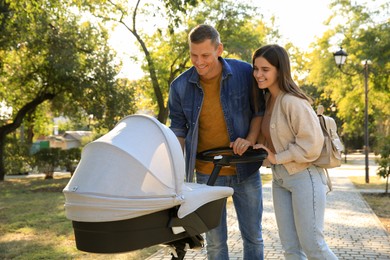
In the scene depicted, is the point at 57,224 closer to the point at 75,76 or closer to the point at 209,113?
the point at 209,113

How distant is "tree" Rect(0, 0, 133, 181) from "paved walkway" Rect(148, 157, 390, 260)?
10759 millimetres

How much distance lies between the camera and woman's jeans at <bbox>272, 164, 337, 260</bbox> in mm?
3707

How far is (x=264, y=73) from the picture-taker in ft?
12.4

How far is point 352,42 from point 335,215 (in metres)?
13.2

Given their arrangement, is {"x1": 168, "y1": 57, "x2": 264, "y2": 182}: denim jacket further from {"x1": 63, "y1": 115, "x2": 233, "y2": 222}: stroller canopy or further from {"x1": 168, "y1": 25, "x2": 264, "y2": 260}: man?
{"x1": 63, "y1": 115, "x2": 233, "y2": 222}: stroller canopy

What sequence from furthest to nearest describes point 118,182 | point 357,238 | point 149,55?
point 149,55 < point 357,238 < point 118,182

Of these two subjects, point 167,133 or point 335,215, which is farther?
point 335,215

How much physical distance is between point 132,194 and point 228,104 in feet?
5.05

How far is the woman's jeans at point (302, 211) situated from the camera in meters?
3.71

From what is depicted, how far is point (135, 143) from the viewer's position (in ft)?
9.71

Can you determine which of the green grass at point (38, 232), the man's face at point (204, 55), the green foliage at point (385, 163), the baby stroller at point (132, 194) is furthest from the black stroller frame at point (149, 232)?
the green foliage at point (385, 163)

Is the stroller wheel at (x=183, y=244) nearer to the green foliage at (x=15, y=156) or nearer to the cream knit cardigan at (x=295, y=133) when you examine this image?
the cream knit cardigan at (x=295, y=133)

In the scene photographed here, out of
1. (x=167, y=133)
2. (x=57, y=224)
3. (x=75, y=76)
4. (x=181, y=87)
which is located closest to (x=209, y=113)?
(x=181, y=87)

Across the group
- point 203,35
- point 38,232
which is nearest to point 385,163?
point 38,232
